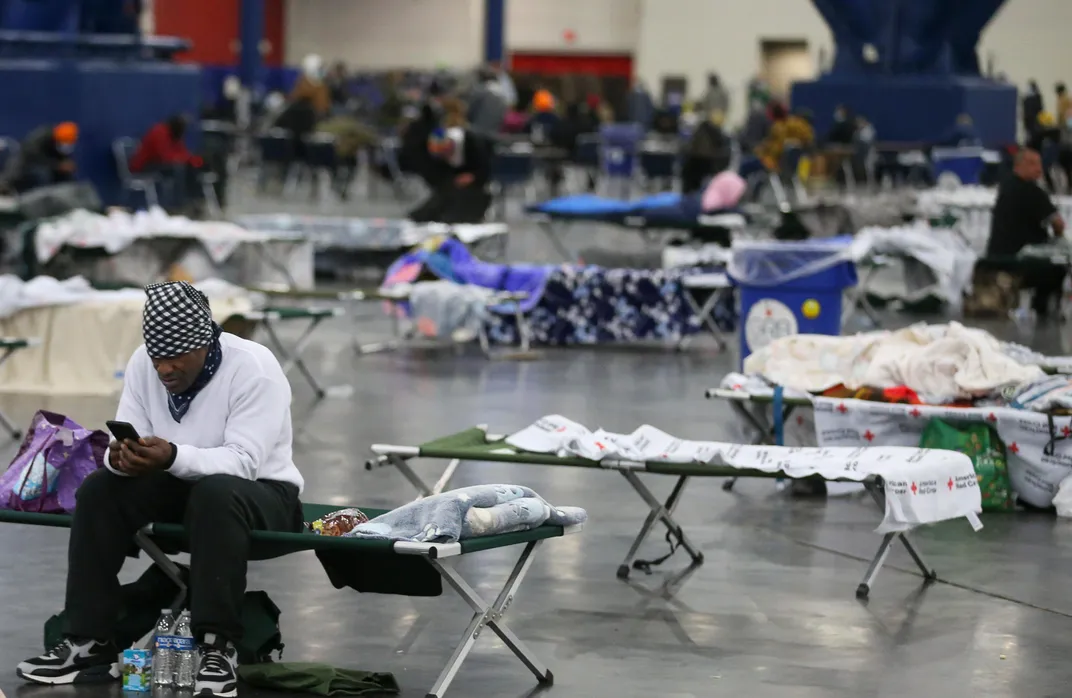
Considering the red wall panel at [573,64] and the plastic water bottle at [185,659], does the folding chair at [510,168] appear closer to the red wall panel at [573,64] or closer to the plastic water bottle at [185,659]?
the plastic water bottle at [185,659]

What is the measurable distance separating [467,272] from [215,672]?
306 inches

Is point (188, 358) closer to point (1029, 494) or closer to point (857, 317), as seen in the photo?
point (1029, 494)

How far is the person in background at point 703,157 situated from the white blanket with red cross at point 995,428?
10.1 meters

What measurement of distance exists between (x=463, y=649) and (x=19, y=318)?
596cm

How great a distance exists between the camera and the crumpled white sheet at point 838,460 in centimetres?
595

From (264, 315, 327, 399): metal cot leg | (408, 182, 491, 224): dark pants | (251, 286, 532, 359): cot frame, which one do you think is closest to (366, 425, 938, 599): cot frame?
(264, 315, 327, 399): metal cot leg

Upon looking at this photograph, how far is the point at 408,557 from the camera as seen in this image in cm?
496

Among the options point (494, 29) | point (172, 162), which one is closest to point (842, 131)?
point (172, 162)

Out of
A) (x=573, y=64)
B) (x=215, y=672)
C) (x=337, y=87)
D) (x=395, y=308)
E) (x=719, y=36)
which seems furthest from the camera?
(x=573, y=64)

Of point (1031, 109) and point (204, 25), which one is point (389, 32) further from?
point (1031, 109)

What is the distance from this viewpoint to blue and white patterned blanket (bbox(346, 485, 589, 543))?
4.79m

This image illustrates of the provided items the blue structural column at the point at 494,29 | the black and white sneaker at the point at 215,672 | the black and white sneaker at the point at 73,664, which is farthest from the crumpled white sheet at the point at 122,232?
the blue structural column at the point at 494,29

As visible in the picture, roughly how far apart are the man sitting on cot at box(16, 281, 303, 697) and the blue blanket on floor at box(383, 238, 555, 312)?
7039 millimetres

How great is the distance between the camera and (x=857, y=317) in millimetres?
13750
